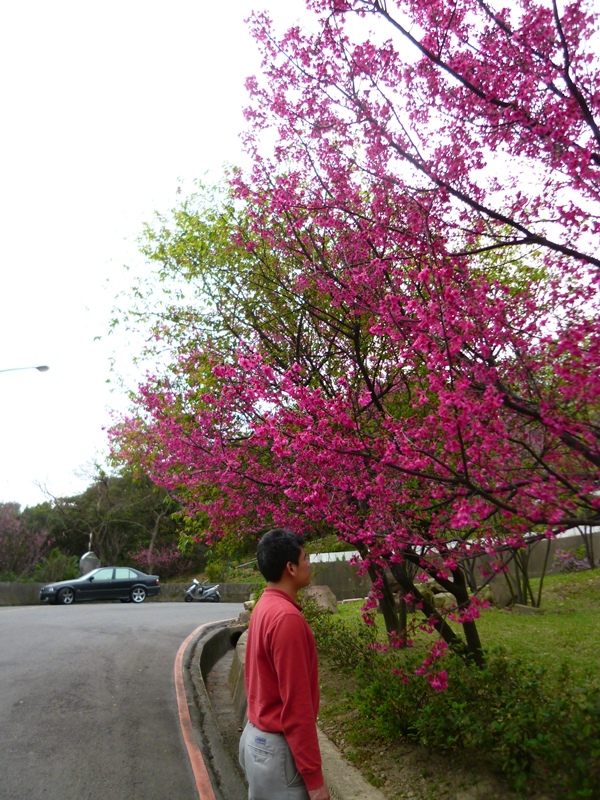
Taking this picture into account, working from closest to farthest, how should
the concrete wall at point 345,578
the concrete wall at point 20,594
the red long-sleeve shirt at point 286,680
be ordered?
the red long-sleeve shirt at point 286,680 → the concrete wall at point 345,578 → the concrete wall at point 20,594

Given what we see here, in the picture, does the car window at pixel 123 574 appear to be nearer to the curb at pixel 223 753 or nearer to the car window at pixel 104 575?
the car window at pixel 104 575

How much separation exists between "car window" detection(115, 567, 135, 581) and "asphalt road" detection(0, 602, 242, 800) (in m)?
13.9

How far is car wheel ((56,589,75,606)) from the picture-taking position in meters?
25.3

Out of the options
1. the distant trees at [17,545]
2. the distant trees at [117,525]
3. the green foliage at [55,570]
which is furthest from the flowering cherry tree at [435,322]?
the distant trees at [117,525]

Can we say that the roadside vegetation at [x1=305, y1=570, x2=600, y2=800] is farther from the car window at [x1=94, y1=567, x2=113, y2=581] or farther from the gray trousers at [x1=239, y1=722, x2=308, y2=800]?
A: the car window at [x1=94, y1=567, x2=113, y2=581]

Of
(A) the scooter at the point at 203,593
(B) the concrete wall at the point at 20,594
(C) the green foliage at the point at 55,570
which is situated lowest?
(A) the scooter at the point at 203,593

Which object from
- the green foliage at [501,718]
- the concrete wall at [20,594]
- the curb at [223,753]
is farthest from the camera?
the concrete wall at [20,594]

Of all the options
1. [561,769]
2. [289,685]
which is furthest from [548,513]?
[289,685]

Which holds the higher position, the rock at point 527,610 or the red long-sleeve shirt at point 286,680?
the red long-sleeve shirt at point 286,680

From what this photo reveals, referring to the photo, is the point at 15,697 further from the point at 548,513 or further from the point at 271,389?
the point at 548,513

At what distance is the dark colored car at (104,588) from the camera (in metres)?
25.4

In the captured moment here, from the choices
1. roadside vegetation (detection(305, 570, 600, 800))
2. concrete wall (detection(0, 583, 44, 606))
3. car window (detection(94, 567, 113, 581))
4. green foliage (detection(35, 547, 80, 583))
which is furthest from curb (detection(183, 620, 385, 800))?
green foliage (detection(35, 547, 80, 583))

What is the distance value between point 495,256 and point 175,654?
327 inches

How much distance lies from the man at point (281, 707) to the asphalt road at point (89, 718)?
2984 mm
